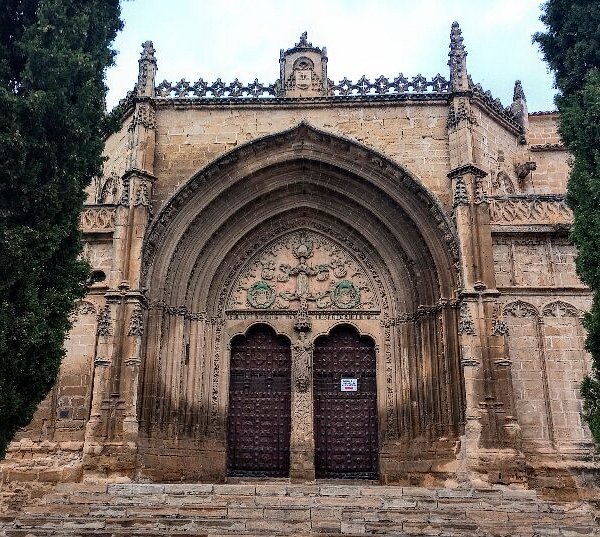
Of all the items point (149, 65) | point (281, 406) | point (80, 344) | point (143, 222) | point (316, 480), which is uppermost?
point (149, 65)

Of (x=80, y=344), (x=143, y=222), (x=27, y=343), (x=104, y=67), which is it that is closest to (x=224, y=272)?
(x=143, y=222)

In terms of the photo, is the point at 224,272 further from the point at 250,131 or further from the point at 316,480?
the point at 316,480

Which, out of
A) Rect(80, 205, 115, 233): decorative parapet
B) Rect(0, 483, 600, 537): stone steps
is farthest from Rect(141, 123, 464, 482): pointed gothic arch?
Rect(0, 483, 600, 537): stone steps

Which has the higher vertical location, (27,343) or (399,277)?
(399,277)

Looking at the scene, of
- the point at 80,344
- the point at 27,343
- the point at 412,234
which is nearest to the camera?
the point at 27,343

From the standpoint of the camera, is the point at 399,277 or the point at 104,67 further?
the point at 399,277

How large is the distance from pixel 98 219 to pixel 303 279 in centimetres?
480

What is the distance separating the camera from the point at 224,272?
1523 centimetres

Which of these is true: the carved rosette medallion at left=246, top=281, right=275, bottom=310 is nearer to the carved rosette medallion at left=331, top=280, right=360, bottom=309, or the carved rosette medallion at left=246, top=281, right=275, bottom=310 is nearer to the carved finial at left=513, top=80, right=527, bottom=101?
the carved rosette medallion at left=331, top=280, right=360, bottom=309

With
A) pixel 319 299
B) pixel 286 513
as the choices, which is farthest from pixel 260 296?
pixel 286 513

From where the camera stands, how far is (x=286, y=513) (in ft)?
30.1

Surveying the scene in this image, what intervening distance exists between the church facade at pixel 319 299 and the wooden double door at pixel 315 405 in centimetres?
5

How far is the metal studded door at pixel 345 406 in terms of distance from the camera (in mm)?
14141

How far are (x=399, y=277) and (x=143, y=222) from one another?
5791 millimetres
